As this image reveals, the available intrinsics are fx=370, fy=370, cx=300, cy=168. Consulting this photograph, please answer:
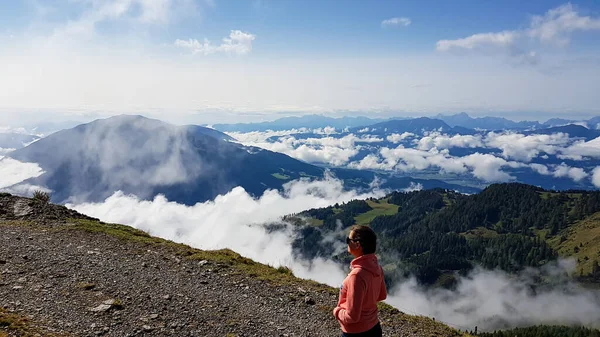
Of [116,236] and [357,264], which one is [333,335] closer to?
[357,264]

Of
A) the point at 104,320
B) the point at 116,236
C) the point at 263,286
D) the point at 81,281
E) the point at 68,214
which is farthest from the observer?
the point at 68,214

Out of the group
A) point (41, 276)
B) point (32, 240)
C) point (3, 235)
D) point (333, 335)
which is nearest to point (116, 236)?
point (32, 240)

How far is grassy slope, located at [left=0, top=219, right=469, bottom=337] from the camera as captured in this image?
13.5m

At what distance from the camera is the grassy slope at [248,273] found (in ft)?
44.3

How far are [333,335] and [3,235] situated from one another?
18.3 m

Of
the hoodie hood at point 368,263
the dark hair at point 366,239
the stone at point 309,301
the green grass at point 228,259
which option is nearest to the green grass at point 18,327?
the stone at point 309,301

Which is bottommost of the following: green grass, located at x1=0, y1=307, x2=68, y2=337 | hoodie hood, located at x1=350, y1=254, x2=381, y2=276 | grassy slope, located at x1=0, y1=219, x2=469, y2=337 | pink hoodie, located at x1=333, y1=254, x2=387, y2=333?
grassy slope, located at x1=0, y1=219, x2=469, y2=337

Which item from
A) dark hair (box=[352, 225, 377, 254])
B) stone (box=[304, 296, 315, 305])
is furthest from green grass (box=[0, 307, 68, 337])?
dark hair (box=[352, 225, 377, 254])

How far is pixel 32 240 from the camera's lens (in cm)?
1925

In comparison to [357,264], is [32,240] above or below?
below

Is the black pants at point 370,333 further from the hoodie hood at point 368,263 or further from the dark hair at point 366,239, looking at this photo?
the dark hair at point 366,239

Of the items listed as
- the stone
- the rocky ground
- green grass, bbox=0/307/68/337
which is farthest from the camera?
the stone

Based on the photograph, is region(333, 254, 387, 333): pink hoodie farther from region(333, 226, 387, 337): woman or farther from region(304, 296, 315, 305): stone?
region(304, 296, 315, 305): stone

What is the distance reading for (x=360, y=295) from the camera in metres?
6.84
